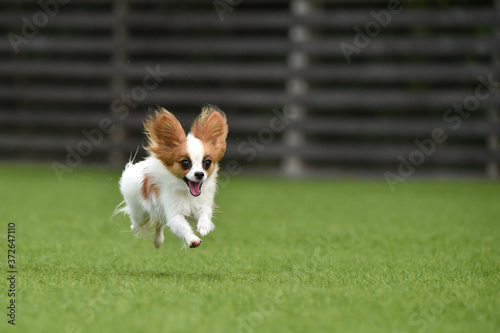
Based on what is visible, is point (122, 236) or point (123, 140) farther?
point (123, 140)

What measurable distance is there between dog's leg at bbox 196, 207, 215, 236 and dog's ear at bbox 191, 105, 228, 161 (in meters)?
0.25

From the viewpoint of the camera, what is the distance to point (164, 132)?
12.1 ft

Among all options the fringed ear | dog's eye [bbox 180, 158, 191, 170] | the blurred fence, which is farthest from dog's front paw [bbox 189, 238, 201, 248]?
the blurred fence

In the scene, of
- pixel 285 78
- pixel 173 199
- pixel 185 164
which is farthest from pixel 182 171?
pixel 285 78

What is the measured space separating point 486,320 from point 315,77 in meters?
6.85

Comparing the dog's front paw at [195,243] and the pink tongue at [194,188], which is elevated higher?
the pink tongue at [194,188]

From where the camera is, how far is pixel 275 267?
3.89 meters

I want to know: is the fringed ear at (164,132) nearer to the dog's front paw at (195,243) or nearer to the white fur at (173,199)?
the white fur at (173,199)

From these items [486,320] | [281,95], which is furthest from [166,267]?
[281,95]

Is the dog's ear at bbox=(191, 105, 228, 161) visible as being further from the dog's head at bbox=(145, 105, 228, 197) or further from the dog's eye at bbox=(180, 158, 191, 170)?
the dog's eye at bbox=(180, 158, 191, 170)

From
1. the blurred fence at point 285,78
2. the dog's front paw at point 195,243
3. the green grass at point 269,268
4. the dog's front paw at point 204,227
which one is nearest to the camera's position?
the green grass at point 269,268

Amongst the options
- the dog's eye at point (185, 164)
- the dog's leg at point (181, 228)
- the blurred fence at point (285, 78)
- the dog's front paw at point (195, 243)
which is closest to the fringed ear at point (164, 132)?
the dog's eye at point (185, 164)

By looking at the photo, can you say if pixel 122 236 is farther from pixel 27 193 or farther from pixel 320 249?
pixel 27 193

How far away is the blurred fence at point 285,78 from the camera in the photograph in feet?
29.7
